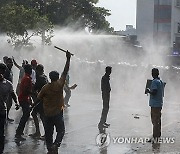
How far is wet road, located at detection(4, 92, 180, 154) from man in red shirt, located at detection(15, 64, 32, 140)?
27 cm

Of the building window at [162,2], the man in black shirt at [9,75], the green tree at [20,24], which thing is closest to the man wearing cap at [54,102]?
the man in black shirt at [9,75]

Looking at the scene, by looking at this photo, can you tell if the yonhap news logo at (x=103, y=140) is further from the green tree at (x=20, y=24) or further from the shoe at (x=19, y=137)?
the green tree at (x=20, y=24)

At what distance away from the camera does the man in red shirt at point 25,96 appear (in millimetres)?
9766

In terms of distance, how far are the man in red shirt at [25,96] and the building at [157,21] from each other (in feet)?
177

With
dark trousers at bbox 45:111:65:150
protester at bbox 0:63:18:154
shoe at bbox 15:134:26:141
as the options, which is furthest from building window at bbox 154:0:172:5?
dark trousers at bbox 45:111:65:150

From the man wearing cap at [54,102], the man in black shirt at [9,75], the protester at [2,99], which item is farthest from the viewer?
the man in black shirt at [9,75]

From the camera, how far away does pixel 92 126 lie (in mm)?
12055

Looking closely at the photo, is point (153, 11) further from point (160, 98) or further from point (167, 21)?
point (160, 98)

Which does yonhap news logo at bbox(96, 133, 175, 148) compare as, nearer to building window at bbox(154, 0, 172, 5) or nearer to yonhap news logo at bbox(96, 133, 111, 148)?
yonhap news logo at bbox(96, 133, 111, 148)

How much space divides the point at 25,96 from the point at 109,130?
8.43ft

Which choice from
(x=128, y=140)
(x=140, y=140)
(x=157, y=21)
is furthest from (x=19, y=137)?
(x=157, y=21)

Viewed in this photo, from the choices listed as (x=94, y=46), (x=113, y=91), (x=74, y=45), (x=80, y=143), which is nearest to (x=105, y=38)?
(x=94, y=46)

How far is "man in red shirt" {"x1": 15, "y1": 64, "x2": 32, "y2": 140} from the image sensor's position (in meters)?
9.77

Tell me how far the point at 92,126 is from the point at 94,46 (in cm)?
3360
